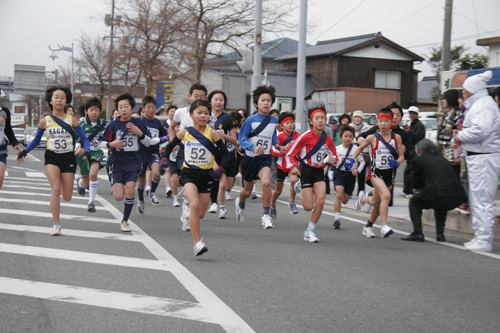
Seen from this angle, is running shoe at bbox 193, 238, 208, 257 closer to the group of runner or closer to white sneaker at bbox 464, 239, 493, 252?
the group of runner

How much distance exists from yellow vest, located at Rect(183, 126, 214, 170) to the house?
37.8 metres

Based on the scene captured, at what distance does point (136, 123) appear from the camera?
8.26m

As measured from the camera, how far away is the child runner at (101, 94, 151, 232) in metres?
7.89

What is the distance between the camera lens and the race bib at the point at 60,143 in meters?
7.22

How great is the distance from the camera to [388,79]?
44.2 meters

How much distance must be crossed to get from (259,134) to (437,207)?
2710mm

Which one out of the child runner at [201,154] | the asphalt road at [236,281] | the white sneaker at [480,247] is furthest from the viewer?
the white sneaker at [480,247]

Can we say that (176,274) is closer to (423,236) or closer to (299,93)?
(423,236)

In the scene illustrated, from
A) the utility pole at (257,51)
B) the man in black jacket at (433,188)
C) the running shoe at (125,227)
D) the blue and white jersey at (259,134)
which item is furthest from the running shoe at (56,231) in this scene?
the utility pole at (257,51)

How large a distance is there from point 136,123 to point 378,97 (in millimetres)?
30818

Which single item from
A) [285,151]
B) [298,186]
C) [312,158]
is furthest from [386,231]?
[285,151]

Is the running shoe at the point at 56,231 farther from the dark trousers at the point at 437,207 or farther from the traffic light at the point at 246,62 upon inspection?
the traffic light at the point at 246,62

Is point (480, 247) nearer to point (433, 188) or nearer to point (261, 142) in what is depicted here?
point (433, 188)

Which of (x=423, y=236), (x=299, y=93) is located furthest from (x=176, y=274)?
(x=299, y=93)
